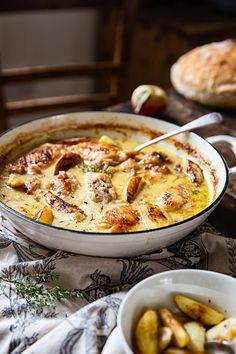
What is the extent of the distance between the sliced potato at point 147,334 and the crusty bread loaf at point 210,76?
122 cm

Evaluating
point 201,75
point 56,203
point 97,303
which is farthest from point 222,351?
point 201,75

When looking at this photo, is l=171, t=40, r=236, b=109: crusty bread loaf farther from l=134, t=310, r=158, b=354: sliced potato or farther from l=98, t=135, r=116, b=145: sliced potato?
l=134, t=310, r=158, b=354: sliced potato

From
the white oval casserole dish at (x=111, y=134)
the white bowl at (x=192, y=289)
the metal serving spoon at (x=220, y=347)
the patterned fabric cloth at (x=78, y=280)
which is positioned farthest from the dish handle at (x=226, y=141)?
the metal serving spoon at (x=220, y=347)

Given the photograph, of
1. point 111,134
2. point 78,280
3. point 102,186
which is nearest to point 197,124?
→ point 111,134

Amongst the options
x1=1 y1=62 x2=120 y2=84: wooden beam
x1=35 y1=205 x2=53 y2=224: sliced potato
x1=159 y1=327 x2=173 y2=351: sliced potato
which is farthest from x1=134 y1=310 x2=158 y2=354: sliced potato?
x1=1 y1=62 x2=120 y2=84: wooden beam

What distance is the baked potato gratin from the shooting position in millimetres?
1261

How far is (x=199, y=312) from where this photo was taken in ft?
3.26

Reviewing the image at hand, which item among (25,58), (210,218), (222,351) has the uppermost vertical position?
(222,351)

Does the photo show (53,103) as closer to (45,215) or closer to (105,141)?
(105,141)

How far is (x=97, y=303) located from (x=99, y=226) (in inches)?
8.5

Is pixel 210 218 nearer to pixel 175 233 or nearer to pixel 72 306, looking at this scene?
pixel 175 233

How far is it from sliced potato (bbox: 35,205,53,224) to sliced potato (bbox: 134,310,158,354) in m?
0.37

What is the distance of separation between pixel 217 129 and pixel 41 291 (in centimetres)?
102

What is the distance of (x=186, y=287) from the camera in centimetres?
103
